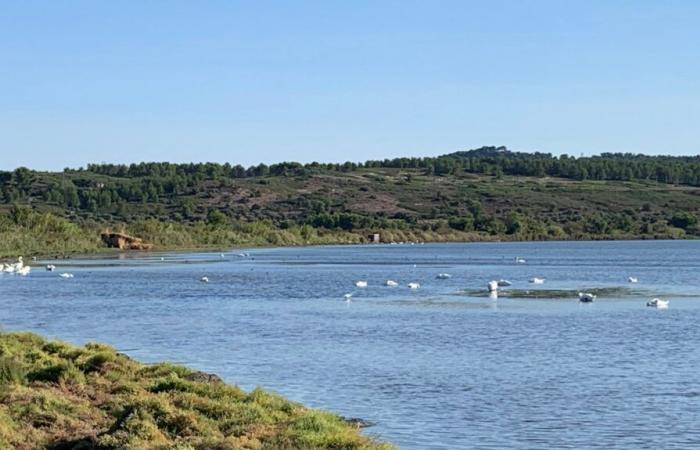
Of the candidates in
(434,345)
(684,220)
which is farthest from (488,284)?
(684,220)

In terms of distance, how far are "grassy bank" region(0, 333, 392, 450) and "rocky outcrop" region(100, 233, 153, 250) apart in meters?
98.7

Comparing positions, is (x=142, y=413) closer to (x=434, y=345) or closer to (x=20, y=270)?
(x=434, y=345)

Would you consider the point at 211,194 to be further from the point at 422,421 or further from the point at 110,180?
the point at 422,421

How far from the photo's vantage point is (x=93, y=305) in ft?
155

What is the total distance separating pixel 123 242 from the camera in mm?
122562

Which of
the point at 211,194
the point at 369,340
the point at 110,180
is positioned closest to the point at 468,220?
the point at 211,194

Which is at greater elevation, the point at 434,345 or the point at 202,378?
the point at 202,378

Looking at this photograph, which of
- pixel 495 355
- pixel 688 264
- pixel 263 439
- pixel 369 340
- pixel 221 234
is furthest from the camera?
pixel 221 234

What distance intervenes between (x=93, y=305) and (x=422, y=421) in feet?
94.6

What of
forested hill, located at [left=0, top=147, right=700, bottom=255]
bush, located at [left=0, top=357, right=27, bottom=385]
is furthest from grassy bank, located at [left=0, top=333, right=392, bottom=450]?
forested hill, located at [left=0, top=147, right=700, bottom=255]

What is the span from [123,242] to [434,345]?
93752 mm

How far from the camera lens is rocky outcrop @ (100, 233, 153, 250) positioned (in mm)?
120250

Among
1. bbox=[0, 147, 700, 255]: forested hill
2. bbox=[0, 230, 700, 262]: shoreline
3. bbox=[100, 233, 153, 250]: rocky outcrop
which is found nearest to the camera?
bbox=[0, 230, 700, 262]: shoreline

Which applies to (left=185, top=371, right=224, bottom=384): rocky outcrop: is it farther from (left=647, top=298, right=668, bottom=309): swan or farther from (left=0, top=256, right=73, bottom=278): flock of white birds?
(left=0, top=256, right=73, bottom=278): flock of white birds
